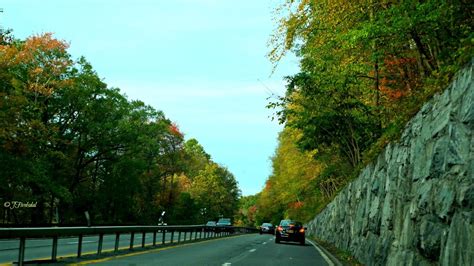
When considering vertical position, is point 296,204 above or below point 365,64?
below

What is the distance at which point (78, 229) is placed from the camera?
47.3 feet

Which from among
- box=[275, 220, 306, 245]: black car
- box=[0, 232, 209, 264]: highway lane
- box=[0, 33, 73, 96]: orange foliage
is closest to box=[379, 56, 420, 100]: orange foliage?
box=[275, 220, 306, 245]: black car

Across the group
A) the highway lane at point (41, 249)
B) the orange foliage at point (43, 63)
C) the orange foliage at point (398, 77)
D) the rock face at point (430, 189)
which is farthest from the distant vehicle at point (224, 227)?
the rock face at point (430, 189)

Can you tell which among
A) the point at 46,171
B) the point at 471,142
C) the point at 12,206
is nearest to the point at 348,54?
the point at 471,142

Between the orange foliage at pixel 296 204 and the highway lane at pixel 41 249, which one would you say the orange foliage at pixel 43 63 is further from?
the orange foliage at pixel 296 204

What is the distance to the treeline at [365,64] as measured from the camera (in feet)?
38.9

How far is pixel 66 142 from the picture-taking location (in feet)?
154

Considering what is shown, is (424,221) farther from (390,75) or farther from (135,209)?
(135,209)

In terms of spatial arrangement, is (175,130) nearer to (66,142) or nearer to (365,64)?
(66,142)

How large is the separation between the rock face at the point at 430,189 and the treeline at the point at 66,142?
27891 mm

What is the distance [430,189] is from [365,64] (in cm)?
1225

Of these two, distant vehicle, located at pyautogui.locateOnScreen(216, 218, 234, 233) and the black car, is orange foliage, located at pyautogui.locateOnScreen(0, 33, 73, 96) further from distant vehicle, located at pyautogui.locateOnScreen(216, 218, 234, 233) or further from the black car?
the black car

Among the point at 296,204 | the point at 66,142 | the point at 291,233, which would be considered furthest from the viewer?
the point at 296,204

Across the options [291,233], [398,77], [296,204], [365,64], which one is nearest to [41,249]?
[365,64]
